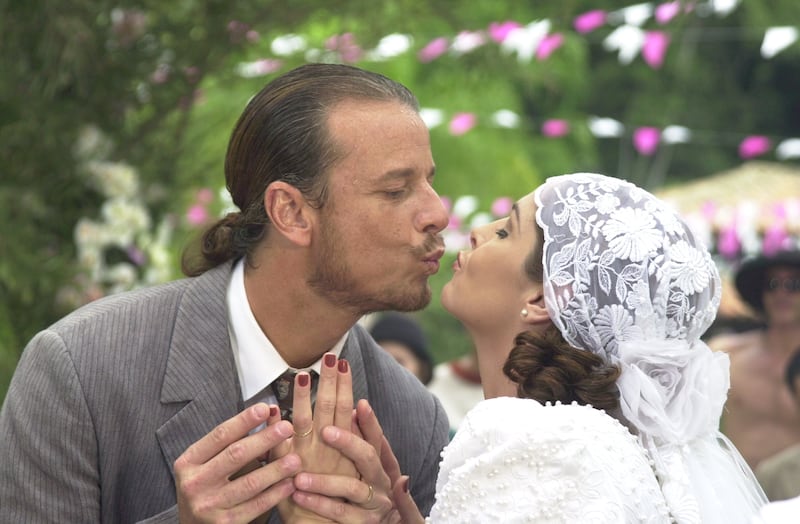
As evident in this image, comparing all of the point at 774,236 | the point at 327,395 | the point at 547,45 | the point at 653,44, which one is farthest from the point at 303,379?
the point at 774,236

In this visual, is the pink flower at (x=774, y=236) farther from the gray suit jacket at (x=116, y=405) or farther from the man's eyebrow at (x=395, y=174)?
the gray suit jacket at (x=116, y=405)

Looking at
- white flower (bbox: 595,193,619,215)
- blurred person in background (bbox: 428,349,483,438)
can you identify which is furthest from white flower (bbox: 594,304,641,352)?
blurred person in background (bbox: 428,349,483,438)

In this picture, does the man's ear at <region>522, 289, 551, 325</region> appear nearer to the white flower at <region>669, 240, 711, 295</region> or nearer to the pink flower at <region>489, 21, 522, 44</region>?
the white flower at <region>669, 240, 711, 295</region>

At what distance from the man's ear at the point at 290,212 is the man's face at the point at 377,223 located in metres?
0.04

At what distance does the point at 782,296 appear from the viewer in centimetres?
683

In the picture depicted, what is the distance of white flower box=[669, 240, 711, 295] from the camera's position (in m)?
3.08

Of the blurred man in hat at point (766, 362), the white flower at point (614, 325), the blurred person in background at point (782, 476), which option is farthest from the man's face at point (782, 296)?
the white flower at point (614, 325)

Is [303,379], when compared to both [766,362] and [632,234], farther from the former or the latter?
[766,362]

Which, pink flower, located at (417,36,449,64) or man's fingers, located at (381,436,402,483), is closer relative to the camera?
man's fingers, located at (381,436,402,483)

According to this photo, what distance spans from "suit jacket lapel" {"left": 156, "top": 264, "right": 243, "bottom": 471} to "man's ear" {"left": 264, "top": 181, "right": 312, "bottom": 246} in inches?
9.5

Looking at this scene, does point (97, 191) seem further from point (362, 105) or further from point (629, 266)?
point (629, 266)

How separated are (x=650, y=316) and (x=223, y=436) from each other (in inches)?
43.6

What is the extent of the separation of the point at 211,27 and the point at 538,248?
274cm

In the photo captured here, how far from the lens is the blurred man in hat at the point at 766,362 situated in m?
6.57
